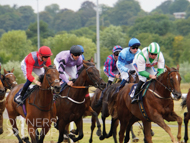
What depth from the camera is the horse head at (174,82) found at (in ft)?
20.9

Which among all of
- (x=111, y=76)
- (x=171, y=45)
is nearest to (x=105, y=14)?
(x=171, y=45)

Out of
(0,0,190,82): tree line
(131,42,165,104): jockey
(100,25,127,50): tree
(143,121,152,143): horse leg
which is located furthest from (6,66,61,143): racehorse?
(100,25,127,50): tree

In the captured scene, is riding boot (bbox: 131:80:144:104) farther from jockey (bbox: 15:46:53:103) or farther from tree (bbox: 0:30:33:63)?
tree (bbox: 0:30:33:63)

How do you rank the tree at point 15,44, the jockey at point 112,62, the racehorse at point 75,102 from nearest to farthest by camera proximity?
the racehorse at point 75,102 → the jockey at point 112,62 → the tree at point 15,44

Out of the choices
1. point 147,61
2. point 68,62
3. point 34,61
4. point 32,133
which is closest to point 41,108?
point 32,133

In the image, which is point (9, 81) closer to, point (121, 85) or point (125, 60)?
point (121, 85)

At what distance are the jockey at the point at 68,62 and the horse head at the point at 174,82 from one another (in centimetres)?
193

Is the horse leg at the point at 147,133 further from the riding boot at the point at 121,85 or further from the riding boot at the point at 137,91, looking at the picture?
the riding boot at the point at 121,85

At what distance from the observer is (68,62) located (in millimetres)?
7969

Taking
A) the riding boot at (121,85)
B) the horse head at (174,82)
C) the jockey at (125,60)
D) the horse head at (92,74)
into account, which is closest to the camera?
the horse head at (174,82)

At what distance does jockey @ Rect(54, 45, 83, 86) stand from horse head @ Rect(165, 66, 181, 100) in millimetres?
1925

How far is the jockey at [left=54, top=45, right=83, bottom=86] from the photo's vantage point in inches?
300

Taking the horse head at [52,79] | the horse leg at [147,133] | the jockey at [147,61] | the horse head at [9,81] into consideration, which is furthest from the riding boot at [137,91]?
the horse head at [9,81]

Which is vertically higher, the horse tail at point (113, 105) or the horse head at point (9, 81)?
the horse head at point (9, 81)
